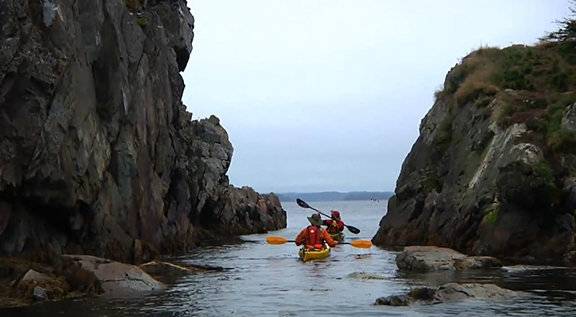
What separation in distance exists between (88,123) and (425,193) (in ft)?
59.4

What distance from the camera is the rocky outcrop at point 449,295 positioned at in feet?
57.7

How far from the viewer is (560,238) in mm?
27141

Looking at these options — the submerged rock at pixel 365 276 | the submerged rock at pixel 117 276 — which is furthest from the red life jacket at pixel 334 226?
Answer: the submerged rock at pixel 117 276

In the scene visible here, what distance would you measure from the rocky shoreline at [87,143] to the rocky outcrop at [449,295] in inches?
305

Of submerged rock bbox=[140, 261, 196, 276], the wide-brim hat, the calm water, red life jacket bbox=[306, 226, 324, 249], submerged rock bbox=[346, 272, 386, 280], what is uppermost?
the wide-brim hat

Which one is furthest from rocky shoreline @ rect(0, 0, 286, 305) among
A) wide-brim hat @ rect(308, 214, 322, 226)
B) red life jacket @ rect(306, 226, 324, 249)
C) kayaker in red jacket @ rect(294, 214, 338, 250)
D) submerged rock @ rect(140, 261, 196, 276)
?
wide-brim hat @ rect(308, 214, 322, 226)

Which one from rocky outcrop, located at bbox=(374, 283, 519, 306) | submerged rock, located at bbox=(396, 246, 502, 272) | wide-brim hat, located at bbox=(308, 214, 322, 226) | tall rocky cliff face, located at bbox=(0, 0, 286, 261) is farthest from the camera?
wide-brim hat, located at bbox=(308, 214, 322, 226)

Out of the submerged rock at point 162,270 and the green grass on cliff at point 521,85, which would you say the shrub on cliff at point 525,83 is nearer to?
the green grass on cliff at point 521,85

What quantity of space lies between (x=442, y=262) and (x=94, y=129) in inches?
578

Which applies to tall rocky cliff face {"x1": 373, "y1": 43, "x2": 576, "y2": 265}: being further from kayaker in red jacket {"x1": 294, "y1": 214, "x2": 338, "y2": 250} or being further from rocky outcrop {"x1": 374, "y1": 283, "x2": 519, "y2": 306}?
rocky outcrop {"x1": 374, "y1": 283, "x2": 519, "y2": 306}

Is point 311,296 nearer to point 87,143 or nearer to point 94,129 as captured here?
point 87,143

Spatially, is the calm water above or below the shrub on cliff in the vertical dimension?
below

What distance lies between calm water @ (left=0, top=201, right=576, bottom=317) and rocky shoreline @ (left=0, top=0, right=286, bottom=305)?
206cm

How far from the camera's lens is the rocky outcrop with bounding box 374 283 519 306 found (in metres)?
17.6
